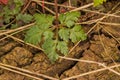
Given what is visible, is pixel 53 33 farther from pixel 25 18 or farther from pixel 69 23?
pixel 25 18

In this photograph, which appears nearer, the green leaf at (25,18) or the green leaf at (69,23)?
the green leaf at (69,23)

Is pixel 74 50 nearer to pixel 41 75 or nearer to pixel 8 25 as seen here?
pixel 41 75

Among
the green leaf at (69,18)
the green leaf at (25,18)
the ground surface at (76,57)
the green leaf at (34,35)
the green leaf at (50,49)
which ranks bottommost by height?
the ground surface at (76,57)

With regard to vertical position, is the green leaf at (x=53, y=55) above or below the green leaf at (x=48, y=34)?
below

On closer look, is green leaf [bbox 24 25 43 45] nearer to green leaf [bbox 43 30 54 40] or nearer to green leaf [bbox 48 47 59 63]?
green leaf [bbox 43 30 54 40]

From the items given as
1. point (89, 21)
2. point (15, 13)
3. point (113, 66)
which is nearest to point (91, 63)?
point (113, 66)

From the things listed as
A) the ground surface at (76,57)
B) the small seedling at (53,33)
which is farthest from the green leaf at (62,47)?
the ground surface at (76,57)

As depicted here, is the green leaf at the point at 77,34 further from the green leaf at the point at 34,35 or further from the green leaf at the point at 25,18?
the green leaf at the point at 25,18

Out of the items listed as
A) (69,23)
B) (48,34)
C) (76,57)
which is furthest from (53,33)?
(76,57)
